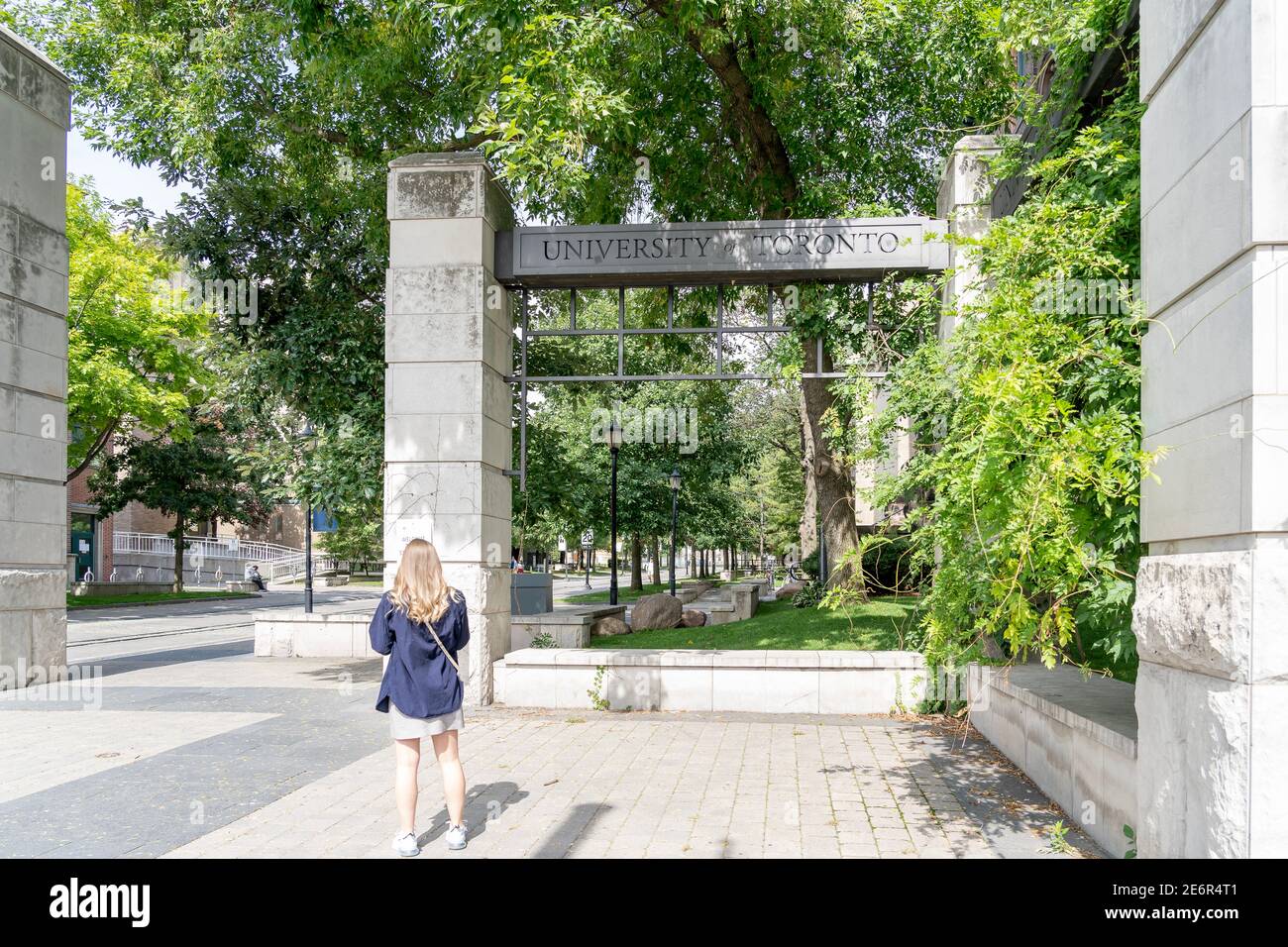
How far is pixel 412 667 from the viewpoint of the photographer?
18.0 ft

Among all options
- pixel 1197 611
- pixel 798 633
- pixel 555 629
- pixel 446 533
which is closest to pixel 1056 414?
pixel 1197 611

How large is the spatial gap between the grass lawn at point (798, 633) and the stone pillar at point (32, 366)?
7.51m

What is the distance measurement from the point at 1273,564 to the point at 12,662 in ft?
43.3

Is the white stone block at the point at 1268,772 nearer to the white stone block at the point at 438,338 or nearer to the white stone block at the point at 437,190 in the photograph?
the white stone block at the point at 438,338

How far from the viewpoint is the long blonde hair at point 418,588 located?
5469 mm

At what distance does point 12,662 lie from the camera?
11.8m

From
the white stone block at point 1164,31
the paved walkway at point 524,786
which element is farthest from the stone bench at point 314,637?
the white stone block at point 1164,31

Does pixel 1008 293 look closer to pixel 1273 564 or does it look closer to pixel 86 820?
pixel 1273 564

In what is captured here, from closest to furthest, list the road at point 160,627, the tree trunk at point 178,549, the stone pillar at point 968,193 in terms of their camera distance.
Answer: the stone pillar at point 968,193, the road at point 160,627, the tree trunk at point 178,549

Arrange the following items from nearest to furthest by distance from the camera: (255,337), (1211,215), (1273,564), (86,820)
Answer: (1273,564), (1211,215), (86,820), (255,337)

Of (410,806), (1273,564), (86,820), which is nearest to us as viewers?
(1273,564)

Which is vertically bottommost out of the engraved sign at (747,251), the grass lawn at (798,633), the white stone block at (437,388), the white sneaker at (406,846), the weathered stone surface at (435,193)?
the grass lawn at (798,633)

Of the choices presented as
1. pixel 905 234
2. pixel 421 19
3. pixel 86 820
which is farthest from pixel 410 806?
pixel 421 19

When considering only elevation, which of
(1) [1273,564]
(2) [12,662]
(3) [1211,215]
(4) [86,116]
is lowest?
(2) [12,662]
